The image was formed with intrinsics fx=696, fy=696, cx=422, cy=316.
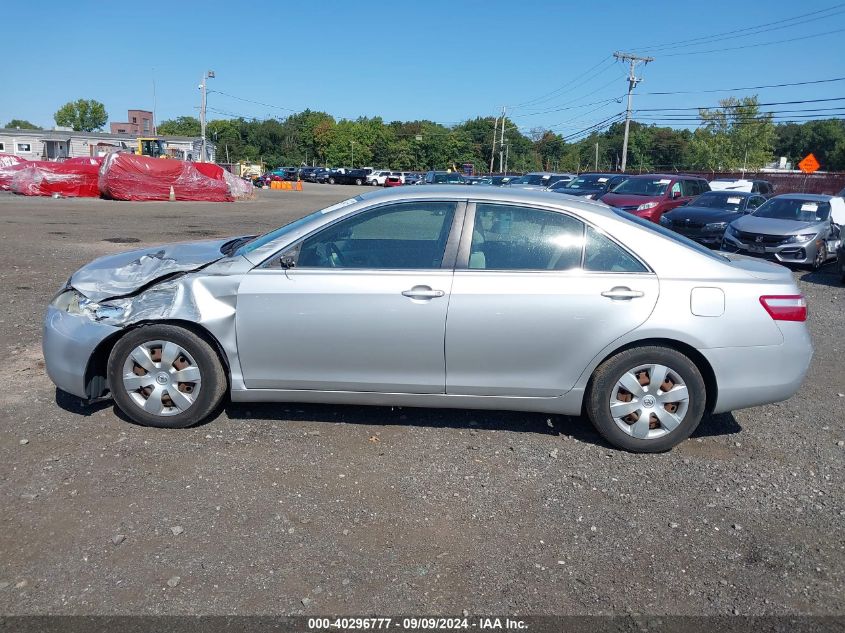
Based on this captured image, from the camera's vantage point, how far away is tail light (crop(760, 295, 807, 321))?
4379 mm

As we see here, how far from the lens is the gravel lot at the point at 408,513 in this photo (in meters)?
3.05

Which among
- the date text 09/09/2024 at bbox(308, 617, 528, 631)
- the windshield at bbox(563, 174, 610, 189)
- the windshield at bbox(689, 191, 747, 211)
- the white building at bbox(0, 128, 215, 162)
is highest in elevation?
the white building at bbox(0, 128, 215, 162)

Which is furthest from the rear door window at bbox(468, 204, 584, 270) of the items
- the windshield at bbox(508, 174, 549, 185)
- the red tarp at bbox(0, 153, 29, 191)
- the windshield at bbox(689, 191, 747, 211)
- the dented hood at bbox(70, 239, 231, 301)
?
the red tarp at bbox(0, 153, 29, 191)

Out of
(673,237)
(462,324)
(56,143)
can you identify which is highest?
(56,143)

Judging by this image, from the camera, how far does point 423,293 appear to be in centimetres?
431

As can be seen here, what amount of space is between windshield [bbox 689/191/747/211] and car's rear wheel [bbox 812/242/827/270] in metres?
3.23

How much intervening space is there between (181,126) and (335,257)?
146096 mm

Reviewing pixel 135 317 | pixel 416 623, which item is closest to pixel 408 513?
pixel 416 623

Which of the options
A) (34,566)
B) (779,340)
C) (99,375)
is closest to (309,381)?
(99,375)

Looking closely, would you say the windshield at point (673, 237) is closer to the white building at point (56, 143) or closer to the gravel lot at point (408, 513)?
the gravel lot at point (408, 513)

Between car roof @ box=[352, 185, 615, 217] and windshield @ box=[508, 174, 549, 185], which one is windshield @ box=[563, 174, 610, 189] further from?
car roof @ box=[352, 185, 615, 217]

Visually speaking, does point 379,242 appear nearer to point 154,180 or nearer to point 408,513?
point 408,513

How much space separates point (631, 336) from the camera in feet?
14.1

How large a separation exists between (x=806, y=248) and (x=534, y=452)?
454 inches
